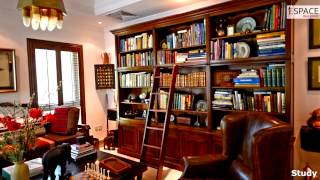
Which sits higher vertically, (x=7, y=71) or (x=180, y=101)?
(x=7, y=71)

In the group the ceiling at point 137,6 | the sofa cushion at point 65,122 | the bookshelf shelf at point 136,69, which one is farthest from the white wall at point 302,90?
the sofa cushion at point 65,122

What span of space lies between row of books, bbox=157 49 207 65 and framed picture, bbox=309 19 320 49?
1252 mm

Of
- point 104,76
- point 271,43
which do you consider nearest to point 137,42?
point 104,76

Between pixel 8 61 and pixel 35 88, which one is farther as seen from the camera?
pixel 35 88

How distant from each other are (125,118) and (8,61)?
82.7 inches

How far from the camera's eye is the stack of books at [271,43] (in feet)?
8.22

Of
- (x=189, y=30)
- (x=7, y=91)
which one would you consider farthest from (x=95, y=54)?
(x=189, y=30)

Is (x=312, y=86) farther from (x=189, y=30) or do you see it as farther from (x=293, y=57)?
(x=189, y=30)

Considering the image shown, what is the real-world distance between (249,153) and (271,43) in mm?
1357

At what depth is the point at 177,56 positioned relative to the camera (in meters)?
3.43

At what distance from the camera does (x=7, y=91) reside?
11.4 feet

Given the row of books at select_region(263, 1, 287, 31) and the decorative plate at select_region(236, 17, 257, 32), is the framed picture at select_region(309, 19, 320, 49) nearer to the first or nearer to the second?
Result: the row of books at select_region(263, 1, 287, 31)

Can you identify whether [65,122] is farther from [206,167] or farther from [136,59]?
[206,167]

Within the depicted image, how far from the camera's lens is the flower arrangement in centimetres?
159
